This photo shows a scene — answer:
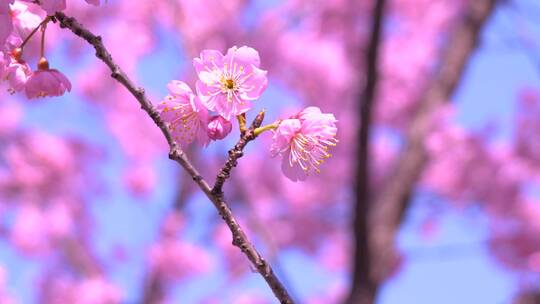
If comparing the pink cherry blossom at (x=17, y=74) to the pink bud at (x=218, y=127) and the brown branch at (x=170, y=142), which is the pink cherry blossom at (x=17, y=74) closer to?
the brown branch at (x=170, y=142)

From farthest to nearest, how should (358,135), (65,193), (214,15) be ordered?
1. (65,193)
2. (214,15)
3. (358,135)

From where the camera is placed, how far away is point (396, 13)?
487 inches

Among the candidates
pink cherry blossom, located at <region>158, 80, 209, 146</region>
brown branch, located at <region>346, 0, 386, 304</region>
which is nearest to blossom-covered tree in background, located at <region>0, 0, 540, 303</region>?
brown branch, located at <region>346, 0, 386, 304</region>

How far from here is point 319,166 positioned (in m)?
4.18

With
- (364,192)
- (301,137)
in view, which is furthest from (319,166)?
(301,137)

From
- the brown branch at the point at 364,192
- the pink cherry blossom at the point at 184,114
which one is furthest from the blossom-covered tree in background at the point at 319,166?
the pink cherry blossom at the point at 184,114

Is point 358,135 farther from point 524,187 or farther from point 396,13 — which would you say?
point 396,13

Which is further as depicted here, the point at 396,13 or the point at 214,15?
the point at 396,13

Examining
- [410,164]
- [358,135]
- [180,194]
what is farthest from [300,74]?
[358,135]

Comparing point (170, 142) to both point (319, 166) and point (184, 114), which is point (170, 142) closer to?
point (184, 114)

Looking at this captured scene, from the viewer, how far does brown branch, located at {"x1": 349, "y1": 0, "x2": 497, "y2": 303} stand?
151 inches

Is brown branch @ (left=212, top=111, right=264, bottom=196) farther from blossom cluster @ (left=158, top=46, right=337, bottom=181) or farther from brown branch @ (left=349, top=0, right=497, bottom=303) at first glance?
brown branch @ (left=349, top=0, right=497, bottom=303)

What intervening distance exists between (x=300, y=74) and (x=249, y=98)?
10.5 m

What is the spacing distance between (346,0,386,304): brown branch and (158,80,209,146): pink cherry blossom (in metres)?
2.20
